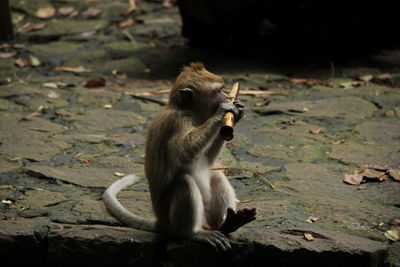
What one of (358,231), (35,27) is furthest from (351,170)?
(35,27)

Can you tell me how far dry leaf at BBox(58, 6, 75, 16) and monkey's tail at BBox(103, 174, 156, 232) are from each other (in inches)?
271

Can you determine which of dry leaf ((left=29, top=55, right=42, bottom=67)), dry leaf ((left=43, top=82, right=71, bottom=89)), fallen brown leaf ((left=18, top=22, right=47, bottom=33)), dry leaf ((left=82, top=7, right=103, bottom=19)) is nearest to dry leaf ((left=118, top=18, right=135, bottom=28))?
dry leaf ((left=82, top=7, right=103, bottom=19))

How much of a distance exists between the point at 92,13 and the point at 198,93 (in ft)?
23.5

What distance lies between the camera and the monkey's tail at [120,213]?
423cm

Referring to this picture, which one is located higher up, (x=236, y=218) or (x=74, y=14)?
(x=74, y=14)

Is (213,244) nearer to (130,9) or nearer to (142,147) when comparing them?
(142,147)

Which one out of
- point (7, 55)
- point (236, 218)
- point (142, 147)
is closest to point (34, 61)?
point (7, 55)

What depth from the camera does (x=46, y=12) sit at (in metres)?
11.0

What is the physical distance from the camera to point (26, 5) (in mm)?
11117

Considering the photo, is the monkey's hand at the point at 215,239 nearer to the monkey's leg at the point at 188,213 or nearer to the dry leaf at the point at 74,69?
the monkey's leg at the point at 188,213

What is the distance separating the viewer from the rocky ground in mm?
4070

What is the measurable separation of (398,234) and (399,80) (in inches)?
167

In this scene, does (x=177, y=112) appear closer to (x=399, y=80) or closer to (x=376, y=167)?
(x=376, y=167)

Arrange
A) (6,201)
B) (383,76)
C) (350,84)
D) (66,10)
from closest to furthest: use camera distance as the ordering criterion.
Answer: (6,201) < (350,84) < (383,76) < (66,10)
